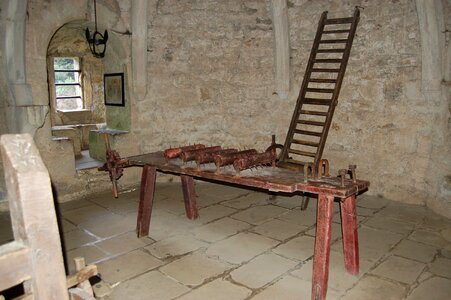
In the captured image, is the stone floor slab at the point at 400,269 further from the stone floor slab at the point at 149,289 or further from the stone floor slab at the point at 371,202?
the stone floor slab at the point at 149,289

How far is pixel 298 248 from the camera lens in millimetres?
3623

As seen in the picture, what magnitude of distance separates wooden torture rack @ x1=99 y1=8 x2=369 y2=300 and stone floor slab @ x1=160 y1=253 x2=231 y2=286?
31.0 inches

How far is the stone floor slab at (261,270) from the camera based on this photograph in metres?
2.99

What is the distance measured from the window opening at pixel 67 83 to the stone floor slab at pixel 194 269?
654cm

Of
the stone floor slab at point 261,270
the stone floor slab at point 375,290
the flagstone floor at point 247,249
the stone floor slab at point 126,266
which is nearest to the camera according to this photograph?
the stone floor slab at point 375,290

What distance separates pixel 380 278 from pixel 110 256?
2.46 metres

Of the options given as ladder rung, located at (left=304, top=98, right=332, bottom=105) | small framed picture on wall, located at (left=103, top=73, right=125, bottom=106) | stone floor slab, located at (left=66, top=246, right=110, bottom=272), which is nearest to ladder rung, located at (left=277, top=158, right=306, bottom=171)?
ladder rung, located at (left=304, top=98, right=332, bottom=105)

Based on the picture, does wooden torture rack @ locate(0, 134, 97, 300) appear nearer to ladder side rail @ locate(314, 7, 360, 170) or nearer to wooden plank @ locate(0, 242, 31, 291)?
wooden plank @ locate(0, 242, 31, 291)

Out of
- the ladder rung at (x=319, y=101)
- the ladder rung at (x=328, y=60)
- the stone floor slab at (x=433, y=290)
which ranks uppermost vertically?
the ladder rung at (x=328, y=60)

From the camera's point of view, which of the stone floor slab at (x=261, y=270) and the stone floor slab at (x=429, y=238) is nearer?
the stone floor slab at (x=261, y=270)

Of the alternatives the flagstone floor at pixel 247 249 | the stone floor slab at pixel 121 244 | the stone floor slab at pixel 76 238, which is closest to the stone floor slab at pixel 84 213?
the flagstone floor at pixel 247 249

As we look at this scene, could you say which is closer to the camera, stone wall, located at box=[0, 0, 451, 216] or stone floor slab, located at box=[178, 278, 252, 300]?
stone floor slab, located at box=[178, 278, 252, 300]

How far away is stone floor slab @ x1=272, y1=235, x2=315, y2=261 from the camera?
11.4 feet

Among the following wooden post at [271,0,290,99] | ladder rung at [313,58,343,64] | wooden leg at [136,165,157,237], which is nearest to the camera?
wooden leg at [136,165,157,237]
